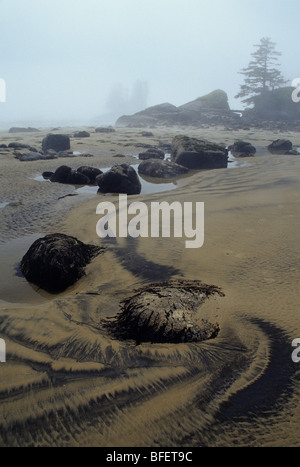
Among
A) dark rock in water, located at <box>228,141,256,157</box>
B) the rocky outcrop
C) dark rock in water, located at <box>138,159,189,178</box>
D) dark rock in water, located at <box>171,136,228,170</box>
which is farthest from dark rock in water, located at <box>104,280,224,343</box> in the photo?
the rocky outcrop

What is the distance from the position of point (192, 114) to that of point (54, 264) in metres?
42.3

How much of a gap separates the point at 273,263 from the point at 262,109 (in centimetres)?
4796

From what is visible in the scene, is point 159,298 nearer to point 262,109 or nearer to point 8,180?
point 8,180

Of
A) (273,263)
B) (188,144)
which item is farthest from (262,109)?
(273,263)

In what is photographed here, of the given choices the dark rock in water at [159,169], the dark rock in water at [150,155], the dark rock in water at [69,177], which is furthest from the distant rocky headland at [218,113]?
the dark rock in water at [69,177]

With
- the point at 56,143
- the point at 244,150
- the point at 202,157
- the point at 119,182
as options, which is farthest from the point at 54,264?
the point at 244,150

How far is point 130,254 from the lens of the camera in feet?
13.9

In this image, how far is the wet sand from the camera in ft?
5.61

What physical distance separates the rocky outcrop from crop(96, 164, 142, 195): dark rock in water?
32.8m

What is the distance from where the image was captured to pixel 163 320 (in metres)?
2.46

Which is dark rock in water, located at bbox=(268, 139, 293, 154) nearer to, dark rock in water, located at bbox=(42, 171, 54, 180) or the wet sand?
dark rock in water, located at bbox=(42, 171, 54, 180)

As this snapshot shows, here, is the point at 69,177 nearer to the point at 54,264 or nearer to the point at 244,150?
the point at 54,264

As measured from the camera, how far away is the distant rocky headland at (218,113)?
133 feet

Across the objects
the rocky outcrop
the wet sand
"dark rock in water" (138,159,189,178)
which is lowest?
the wet sand
